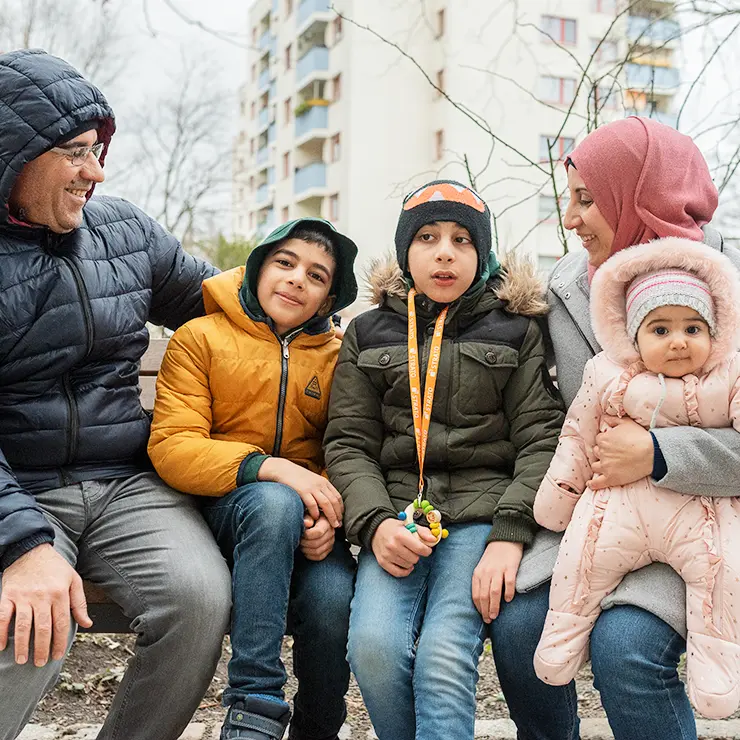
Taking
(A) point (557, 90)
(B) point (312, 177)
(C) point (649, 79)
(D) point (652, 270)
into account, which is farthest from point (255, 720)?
(B) point (312, 177)

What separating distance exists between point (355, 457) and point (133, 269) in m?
0.84

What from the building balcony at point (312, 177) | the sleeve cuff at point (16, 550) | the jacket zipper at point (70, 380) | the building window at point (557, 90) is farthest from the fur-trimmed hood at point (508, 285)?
the building balcony at point (312, 177)

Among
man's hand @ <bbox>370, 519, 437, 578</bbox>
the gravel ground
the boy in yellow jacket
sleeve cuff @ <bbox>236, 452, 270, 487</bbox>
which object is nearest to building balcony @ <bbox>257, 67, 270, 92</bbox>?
the gravel ground

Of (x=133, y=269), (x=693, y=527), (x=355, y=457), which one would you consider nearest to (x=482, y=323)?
(x=355, y=457)

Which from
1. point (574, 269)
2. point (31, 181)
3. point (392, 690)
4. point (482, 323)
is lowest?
point (392, 690)

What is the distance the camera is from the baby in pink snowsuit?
206 cm

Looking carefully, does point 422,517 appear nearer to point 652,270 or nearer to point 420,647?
point 420,647

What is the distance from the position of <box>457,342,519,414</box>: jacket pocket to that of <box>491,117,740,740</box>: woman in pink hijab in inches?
6.5

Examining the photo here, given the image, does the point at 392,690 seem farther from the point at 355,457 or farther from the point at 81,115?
the point at 81,115

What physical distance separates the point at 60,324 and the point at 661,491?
1.57m

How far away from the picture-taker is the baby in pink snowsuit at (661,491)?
206cm

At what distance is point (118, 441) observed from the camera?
8.31 ft

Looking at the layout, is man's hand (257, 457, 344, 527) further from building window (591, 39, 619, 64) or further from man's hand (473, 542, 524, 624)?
building window (591, 39, 619, 64)

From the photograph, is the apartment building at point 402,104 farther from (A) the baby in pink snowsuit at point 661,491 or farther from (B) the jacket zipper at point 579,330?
(A) the baby in pink snowsuit at point 661,491
